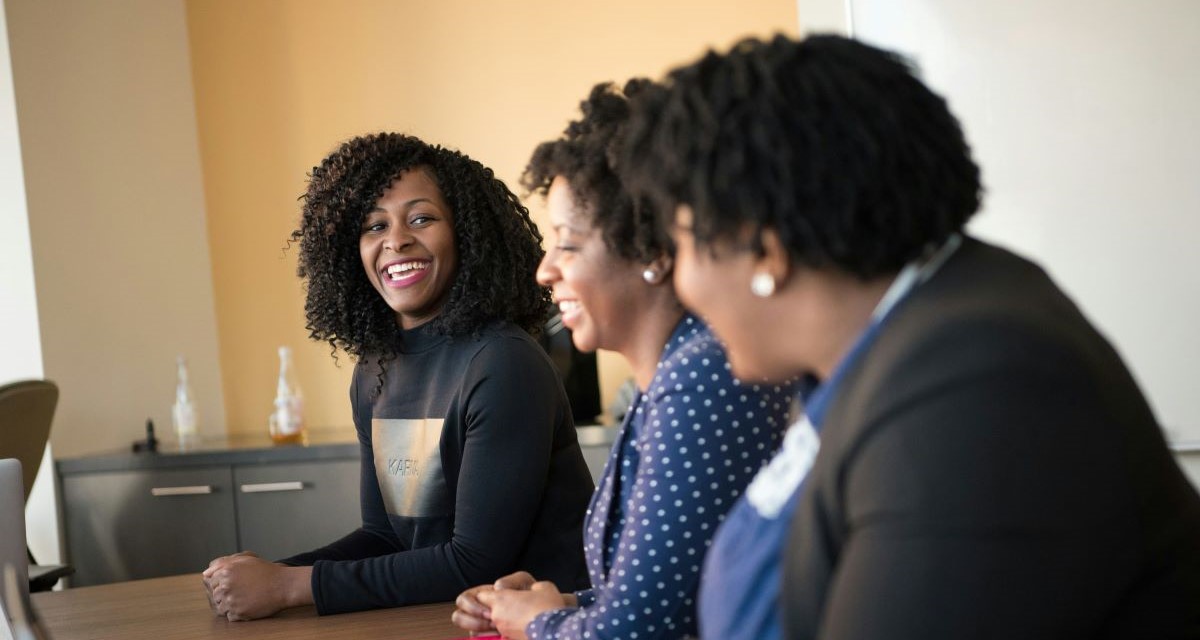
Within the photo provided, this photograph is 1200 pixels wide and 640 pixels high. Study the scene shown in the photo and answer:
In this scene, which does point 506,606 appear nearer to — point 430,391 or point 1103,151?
point 430,391

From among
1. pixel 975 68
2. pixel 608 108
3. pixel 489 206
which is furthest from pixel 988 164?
pixel 608 108

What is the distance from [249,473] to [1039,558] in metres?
3.31

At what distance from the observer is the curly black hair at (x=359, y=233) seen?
2.07m

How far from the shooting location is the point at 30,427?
11.4 feet

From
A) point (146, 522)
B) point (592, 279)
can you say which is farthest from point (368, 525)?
point (146, 522)

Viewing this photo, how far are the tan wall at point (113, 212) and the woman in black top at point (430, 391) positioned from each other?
2.01m

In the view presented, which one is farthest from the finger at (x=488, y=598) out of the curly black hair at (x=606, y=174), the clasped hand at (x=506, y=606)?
the curly black hair at (x=606, y=174)

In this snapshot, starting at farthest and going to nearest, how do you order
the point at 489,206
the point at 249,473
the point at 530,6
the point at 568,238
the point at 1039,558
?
the point at 530,6 < the point at 249,473 < the point at 489,206 < the point at 568,238 < the point at 1039,558

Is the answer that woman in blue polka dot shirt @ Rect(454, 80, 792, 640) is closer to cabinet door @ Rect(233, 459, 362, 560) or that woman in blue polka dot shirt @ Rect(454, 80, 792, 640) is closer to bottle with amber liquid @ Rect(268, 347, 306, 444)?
cabinet door @ Rect(233, 459, 362, 560)

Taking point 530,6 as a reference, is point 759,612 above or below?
below

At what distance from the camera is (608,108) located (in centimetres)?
146

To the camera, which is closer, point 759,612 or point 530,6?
point 759,612

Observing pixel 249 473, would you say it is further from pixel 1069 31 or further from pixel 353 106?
pixel 1069 31

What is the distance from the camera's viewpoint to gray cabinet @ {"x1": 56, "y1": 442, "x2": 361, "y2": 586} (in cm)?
367
